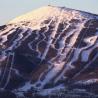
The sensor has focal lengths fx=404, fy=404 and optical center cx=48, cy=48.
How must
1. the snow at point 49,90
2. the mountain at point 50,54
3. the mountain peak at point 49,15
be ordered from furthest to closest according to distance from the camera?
the mountain peak at point 49,15, the mountain at point 50,54, the snow at point 49,90

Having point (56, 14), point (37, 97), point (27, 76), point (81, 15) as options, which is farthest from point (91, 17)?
point (37, 97)

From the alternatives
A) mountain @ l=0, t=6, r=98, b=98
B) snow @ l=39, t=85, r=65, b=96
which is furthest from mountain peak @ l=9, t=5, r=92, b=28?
snow @ l=39, t=85, r=65, b=96

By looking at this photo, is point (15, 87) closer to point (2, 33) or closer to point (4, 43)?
point (4, 43)

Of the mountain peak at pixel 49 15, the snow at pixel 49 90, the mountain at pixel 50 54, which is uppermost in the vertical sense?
the mountain peak at pixel 49 15

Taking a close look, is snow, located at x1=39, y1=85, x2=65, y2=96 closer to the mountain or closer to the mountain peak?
the mountain

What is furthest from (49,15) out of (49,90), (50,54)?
(49,90)

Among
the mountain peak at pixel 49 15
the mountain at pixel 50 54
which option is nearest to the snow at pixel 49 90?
the mountain at pixel 50 54

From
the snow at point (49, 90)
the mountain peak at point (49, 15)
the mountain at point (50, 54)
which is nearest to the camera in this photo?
the snow at point (49, 90)

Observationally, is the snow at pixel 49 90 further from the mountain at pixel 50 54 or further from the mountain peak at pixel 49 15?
the mountain peak at pixel 49 15

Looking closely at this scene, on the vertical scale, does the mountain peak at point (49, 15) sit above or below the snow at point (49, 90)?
above

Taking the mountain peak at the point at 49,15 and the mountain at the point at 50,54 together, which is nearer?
the mountain at the point at 50,54

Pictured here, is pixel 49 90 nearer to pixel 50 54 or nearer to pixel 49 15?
pixel 50 54
